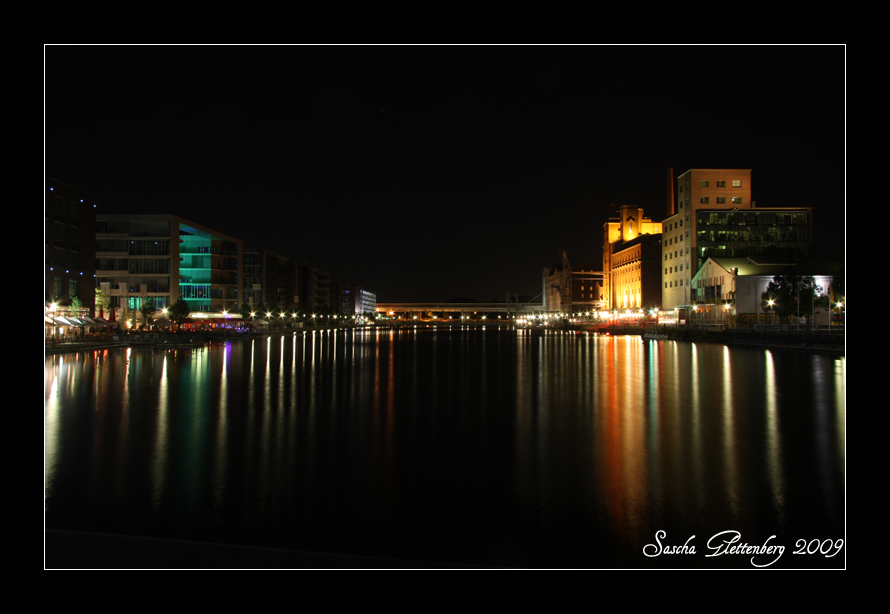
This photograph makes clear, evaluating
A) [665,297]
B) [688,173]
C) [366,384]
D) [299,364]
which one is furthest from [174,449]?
[665,297]

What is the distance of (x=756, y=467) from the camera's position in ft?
29.8

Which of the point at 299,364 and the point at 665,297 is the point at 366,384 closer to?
the point at 299,364

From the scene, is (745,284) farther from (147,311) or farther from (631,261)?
(147,311)

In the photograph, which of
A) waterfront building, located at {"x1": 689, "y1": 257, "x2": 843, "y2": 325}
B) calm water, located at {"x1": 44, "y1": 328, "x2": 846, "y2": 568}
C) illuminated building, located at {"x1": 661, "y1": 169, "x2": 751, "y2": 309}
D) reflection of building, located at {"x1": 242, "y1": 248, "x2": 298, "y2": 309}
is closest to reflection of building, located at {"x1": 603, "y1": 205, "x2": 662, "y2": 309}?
illuminated building, located at {"x1": 661, "y1": 169, "x2": 751, "y2": 309}

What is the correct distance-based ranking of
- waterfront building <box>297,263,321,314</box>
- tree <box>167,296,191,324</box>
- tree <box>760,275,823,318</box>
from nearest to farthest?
tree <box>760,275,823,318</box>
tree <box>167,296,191,324</box>
waterfront building <box>297,263,321,314</box>

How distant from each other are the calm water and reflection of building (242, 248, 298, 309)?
4246 inches

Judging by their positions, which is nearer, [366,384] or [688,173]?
[366,384]

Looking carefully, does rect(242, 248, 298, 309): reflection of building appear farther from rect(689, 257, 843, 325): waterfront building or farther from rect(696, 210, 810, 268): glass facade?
rect(696, 210, 810, 268): glass facade

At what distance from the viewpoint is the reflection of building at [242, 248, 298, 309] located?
125 m

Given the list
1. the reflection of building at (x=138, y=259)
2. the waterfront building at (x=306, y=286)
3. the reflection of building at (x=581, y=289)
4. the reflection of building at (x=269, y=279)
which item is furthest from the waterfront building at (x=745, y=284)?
the waterfront building at (x=306, y=286)

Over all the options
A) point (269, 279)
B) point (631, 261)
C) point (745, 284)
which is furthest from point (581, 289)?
point (745, 284)

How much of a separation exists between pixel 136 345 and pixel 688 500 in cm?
4665

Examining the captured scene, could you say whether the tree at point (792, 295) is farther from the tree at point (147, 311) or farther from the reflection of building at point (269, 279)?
the reflection of building at point (269, 279)

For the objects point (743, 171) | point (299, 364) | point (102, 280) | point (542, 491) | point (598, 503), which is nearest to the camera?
point (598, 503)
